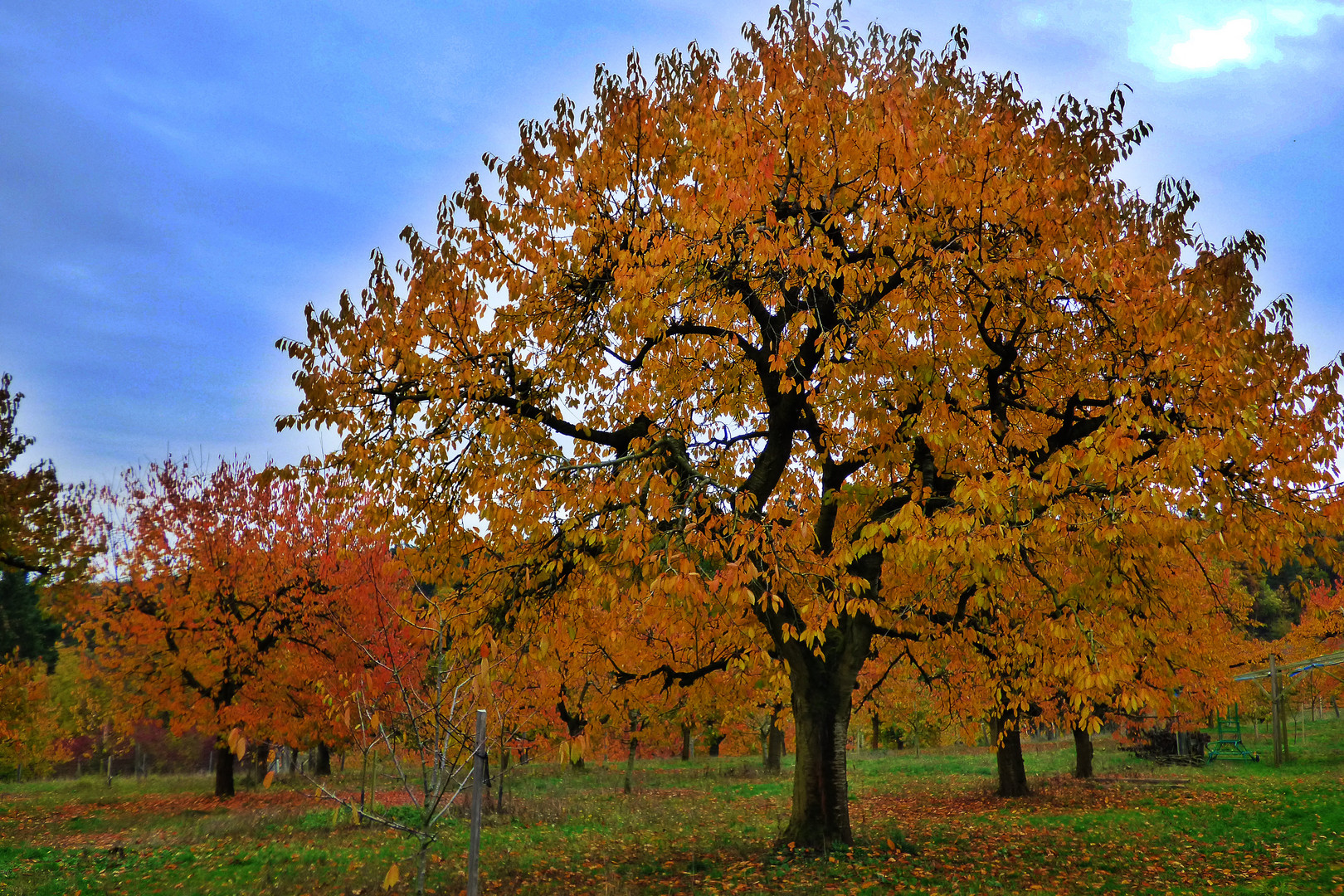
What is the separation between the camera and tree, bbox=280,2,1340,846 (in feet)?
26.8

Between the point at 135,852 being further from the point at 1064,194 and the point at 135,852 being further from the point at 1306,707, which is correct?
the point at 1306,707

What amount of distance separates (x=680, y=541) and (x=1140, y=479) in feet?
16.2

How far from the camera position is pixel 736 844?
12.9m

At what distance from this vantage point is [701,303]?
408 inches

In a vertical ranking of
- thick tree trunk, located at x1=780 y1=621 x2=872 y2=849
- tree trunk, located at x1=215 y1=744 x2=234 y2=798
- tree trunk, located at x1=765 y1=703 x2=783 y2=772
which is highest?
thick tree trunk, located at x1=780 y1=621 x2=872 y2=849

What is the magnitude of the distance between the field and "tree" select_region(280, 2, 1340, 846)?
2141 mm

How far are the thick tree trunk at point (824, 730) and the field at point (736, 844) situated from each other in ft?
1.53

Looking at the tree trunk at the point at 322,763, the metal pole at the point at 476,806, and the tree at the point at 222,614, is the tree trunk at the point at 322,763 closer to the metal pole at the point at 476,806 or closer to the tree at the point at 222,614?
the tree at the point at 222,614

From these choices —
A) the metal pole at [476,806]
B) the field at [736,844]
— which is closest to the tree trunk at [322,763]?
the field at [736,844]

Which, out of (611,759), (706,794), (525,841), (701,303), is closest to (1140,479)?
(701,303)

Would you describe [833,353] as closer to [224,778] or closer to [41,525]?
[41,525]

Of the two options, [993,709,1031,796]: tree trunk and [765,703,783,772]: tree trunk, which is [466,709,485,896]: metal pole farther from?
[765,703,783,772]: tree trunk

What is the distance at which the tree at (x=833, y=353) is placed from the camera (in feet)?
26.8

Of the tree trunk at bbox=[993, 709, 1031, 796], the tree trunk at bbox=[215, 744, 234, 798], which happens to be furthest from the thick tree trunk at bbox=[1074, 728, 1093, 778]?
the tree trunk at bbox=[215, 744, 234, 798]
